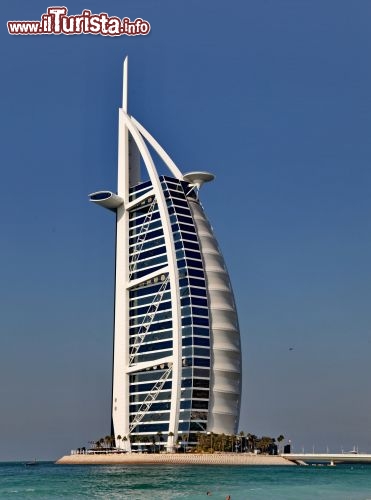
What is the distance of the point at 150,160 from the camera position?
14338 centimetres

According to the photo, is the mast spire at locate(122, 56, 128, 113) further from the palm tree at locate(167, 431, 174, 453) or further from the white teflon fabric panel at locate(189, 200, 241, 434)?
the palm tree at locate(167, 431, 174, 453)

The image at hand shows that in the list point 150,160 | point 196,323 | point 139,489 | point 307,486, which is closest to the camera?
point 139,489

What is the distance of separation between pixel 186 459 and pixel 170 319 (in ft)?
76.5

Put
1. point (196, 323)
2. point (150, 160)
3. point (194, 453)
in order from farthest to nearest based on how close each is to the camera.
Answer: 1. point (150, 160)
2. point (196, 323)
3. point (194, 453)

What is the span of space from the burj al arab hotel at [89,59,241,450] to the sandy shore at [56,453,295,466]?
4.46m

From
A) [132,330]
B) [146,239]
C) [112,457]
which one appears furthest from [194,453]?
[146,239]

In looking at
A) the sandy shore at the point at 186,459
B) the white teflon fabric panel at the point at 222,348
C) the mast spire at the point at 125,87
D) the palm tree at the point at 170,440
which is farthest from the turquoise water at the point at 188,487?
the mast spire at the point at 125,87

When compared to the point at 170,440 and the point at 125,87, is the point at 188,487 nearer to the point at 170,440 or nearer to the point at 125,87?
the point at 170,440

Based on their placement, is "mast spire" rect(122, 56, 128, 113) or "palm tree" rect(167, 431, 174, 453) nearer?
"palm tree" rect(167, 431, 174, 453)

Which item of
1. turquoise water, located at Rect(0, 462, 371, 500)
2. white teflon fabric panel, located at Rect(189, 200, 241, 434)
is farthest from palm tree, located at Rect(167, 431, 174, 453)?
turquoise water, located at Rect(0, 462, 371, 500)

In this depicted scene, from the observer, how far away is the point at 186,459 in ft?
404

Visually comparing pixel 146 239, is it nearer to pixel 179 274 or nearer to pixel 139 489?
pixel 179 274

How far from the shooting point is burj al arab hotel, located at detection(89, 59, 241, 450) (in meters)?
132

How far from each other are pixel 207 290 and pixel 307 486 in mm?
55979
